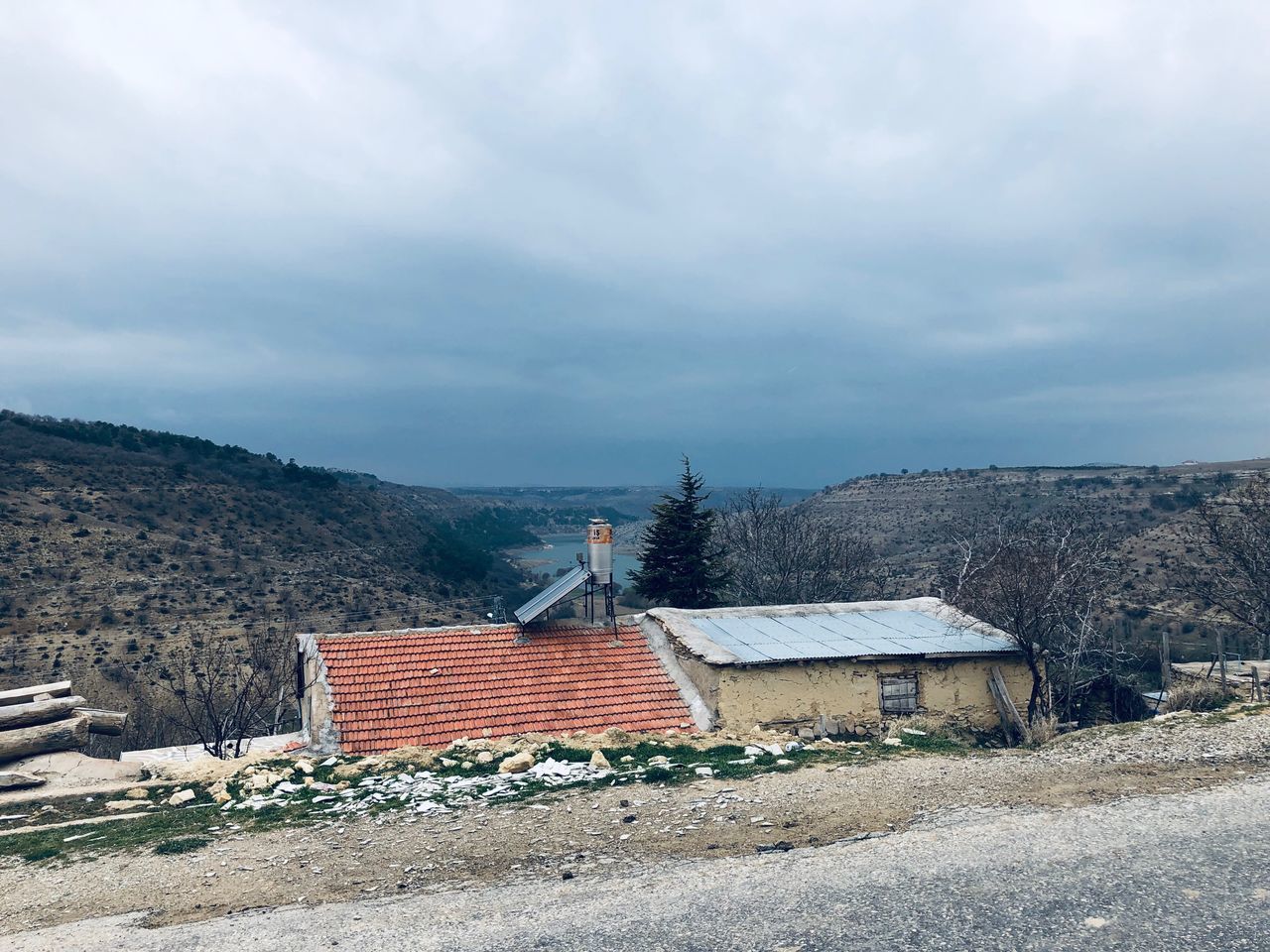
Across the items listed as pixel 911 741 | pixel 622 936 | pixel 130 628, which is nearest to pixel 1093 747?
pixel 911 741

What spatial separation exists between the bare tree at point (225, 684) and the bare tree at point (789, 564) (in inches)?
739

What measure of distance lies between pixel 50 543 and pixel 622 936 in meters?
52.3

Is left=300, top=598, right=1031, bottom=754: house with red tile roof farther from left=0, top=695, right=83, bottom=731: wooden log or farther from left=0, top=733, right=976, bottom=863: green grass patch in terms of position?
left=0, top=695, right=83, bottom=731: wooden log

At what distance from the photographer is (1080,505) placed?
6738cm

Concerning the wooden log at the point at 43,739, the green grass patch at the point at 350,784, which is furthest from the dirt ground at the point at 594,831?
the wooden log at the point at 43,739

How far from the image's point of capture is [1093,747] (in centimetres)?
1162

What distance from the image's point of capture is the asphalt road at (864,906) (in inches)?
256

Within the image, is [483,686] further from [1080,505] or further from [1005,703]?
[1080,505]

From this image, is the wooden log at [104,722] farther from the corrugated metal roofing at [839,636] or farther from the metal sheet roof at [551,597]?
the corrugated metal roofing at [839,636]

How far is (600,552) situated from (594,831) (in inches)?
365

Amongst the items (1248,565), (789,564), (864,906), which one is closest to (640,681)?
(864,906)

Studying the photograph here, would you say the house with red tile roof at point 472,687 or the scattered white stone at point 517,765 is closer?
the scattered white stone at point 517,765

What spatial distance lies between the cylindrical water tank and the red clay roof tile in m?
1.42

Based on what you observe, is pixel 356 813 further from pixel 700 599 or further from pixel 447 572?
pixel 447 572
